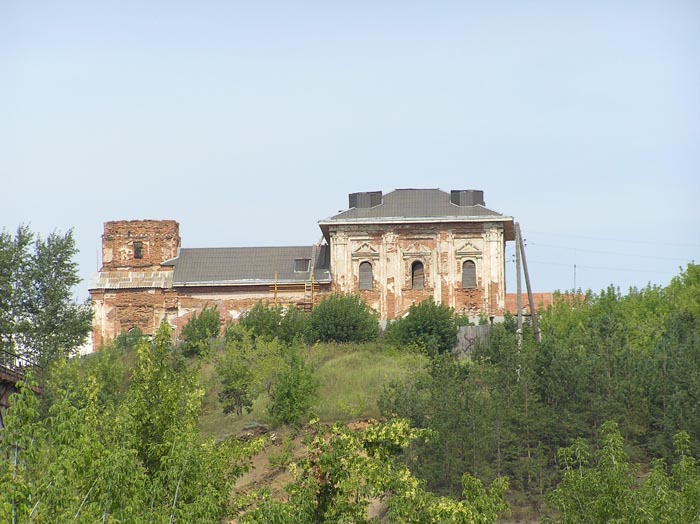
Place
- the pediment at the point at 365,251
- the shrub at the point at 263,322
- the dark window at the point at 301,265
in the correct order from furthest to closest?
1. the dark window at the point at 301,265
2. the pediment at the point at 365,251
3. the shrub at the point at 263,322

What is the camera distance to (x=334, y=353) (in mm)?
49562

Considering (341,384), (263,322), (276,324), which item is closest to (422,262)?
(276,324)

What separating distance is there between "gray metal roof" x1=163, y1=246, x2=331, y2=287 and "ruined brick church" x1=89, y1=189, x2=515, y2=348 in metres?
0.06

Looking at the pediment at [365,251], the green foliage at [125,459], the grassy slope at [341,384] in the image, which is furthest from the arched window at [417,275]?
the green foliage at [125,459]

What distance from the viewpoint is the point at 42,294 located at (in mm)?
51656

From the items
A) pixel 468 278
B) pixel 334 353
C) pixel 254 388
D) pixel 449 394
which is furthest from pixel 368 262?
pixel 449 394

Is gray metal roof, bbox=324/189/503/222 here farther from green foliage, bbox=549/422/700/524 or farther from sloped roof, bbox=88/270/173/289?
green foliage, bbox=549/422/700/524

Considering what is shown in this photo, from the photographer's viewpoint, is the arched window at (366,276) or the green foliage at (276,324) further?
the arched window at (366,276)

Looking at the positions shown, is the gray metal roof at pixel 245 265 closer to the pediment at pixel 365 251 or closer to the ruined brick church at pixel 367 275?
the ruined brick church at pixel 367 275

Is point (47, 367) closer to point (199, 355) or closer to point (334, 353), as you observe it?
point (199, 355)

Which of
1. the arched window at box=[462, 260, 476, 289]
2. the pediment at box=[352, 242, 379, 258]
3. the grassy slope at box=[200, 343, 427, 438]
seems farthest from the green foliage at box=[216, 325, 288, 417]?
the arched window at box=[462, 260, 476, 289]

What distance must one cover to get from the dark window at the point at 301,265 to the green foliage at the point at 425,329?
26.0 feet

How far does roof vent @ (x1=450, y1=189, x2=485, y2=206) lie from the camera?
58.6m

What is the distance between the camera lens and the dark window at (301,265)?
193 ft
